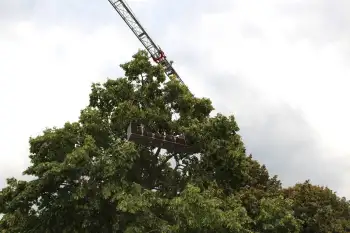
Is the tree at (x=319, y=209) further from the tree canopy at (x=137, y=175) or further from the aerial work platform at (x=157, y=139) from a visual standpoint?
the aerial work platform at (x=157, y=139)

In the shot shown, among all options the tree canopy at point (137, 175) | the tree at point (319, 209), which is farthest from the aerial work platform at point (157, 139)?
the tree at point (319, 209)

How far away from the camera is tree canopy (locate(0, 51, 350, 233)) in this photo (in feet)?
53.5

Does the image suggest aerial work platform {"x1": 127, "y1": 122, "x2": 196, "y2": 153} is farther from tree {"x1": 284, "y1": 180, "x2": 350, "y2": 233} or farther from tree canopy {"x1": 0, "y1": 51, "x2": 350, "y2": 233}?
tree {"x1": 284, "y1": 180, "x2": 350, "y2": 233}

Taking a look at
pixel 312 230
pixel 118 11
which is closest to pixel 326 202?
pixel 312 230

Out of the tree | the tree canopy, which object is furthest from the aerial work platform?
Result: the tree

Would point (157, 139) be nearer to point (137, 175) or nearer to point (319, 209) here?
point (137, 175)

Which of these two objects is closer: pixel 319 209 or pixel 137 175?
pixel 137 175

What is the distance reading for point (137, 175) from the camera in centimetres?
1905

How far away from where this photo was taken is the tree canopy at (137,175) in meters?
16.3

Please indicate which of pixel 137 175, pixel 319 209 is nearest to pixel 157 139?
pixel 137 175

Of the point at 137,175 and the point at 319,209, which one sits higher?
the point at 319,209

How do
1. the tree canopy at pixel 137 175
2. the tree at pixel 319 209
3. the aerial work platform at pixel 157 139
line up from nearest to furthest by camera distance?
the tree canopy at pixel 137 175
the aerial work platform at pixel 157 139
the tree at pixel 319 209

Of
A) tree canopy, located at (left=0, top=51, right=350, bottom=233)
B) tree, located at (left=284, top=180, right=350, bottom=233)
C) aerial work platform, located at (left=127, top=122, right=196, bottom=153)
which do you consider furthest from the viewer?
tree, located at (left=284, top=180, right=350, bottom=233)

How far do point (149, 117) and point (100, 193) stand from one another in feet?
13.2
